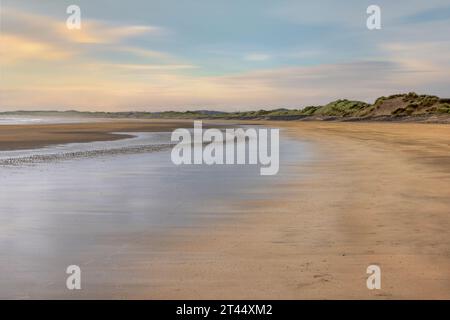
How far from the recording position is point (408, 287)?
17.3ft

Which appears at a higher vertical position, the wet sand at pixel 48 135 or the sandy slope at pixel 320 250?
the wet sand at pixel 48 135

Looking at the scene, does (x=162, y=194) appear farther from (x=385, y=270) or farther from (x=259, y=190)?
(x=385, y=270)

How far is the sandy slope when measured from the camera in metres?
5.27

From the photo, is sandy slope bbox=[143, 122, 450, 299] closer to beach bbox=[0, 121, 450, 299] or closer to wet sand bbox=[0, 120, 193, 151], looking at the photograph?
beach bbox=[0, 121, 450, 299]

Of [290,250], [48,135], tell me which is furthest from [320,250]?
[48,135]

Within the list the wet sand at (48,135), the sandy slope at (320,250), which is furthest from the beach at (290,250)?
the wet sand at (48,135)

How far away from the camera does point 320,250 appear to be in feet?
21.9

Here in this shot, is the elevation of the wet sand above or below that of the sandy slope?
above

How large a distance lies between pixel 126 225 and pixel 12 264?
7.79 ft

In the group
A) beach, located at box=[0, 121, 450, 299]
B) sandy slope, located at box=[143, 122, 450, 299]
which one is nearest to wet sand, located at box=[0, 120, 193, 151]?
beach, located at box=[0, 121, 450, 299]

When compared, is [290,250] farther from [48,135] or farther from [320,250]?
[48,135]

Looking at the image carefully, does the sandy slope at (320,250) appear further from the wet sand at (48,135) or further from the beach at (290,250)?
the wet sand at (48,135)

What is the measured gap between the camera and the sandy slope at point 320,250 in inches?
207
